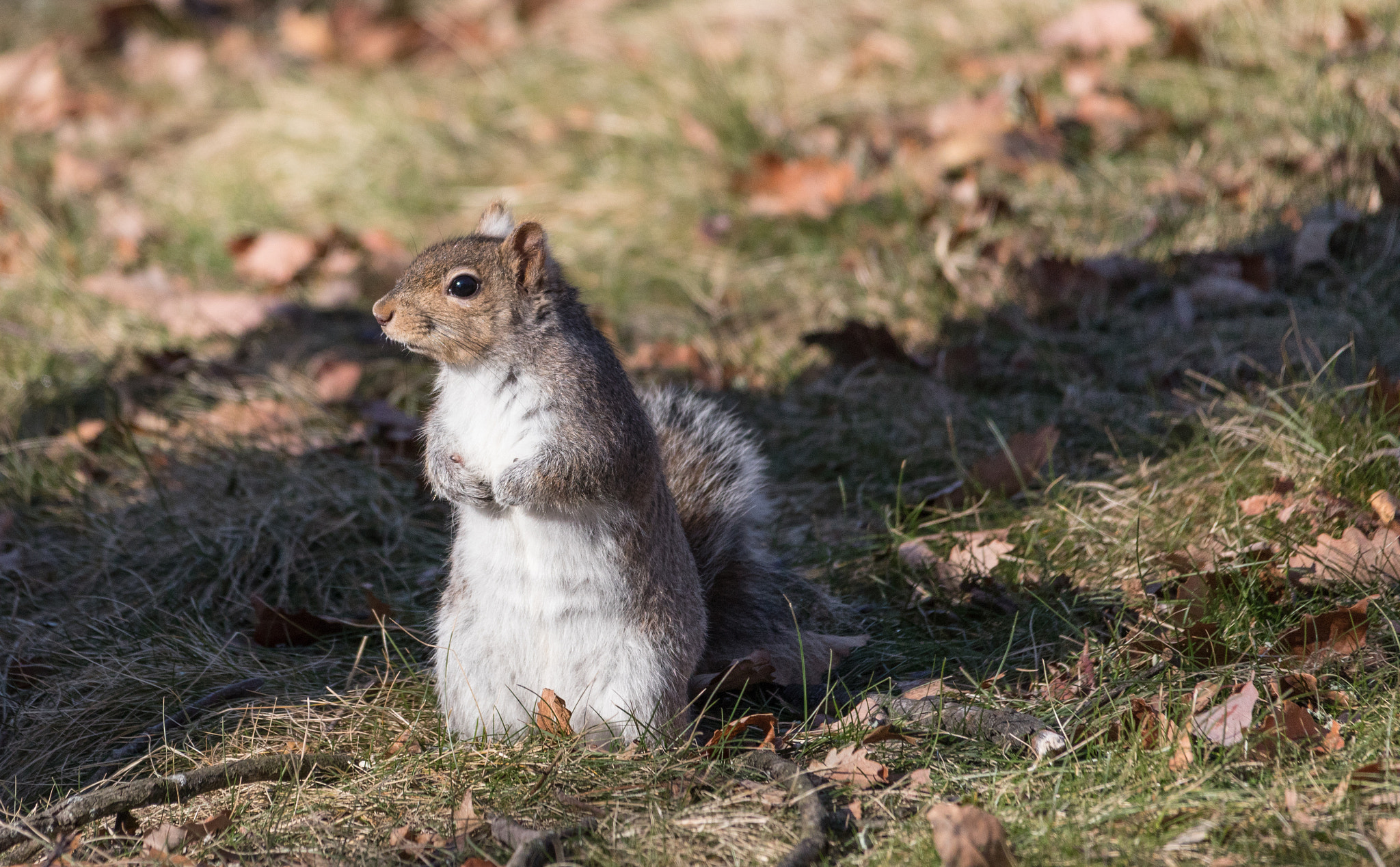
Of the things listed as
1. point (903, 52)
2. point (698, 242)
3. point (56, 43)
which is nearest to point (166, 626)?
point (698, 242)

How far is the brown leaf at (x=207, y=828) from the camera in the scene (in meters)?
2.12

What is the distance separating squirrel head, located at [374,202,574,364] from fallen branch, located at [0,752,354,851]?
809 mm

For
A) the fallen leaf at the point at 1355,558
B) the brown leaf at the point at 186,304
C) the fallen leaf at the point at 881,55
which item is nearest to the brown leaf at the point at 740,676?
the fallen leaf at the point at 1355,558

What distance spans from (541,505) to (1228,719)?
1.28m

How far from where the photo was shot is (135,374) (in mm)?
4137

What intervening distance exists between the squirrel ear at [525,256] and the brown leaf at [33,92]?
5.36 meters

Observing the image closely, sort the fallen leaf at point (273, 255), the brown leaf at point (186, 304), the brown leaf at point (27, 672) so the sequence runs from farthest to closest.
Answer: the fallen leaf at point (273, 255), the brown leaf at point (186, 304), the brown leaf at point (27, 672)

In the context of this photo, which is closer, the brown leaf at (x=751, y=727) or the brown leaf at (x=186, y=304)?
the brown leaf at (x=751, y=727)

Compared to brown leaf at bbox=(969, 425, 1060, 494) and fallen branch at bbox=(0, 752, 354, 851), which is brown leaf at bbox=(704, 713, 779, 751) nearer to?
fallen branch at bbox=(0, 752, 354, 851)

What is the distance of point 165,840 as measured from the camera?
211 cm

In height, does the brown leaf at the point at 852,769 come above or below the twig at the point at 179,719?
below

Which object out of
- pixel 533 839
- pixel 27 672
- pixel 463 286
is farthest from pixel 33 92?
pixel 533 839

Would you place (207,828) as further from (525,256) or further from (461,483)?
(525,256)

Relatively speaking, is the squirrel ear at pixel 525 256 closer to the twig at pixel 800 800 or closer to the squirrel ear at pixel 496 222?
the squirrel ear at pixel 496 222
